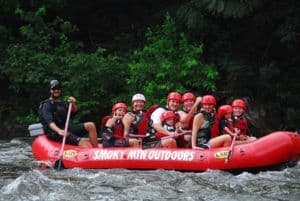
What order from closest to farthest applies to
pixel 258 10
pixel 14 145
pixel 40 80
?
pixel 14 145 → pixel 258 10 → pixel 40 80

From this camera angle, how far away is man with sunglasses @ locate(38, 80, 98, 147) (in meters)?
10.7

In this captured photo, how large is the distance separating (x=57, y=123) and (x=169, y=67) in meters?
5.51

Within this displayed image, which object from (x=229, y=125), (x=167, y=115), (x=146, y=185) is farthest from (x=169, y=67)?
(x=146, y=185)

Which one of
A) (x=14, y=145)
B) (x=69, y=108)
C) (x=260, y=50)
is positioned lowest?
(x=14, y=145)

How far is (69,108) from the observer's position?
1088 centimetres

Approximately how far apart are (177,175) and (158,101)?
6582 millimetres

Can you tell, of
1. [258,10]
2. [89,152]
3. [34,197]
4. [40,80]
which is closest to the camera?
[34,197]

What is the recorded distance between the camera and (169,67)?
1598 centimetres

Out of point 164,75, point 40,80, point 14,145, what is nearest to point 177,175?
point 14,145

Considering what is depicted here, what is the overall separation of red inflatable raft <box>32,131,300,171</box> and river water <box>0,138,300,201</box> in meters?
0.14

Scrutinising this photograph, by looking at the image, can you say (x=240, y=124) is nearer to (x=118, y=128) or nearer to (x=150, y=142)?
(x=150, y=142)

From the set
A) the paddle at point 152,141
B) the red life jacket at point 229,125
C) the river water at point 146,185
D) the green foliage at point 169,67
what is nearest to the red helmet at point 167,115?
the paddle at point 152,141

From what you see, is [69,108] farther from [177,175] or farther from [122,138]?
[177,175]

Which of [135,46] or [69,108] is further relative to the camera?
[135,46]
